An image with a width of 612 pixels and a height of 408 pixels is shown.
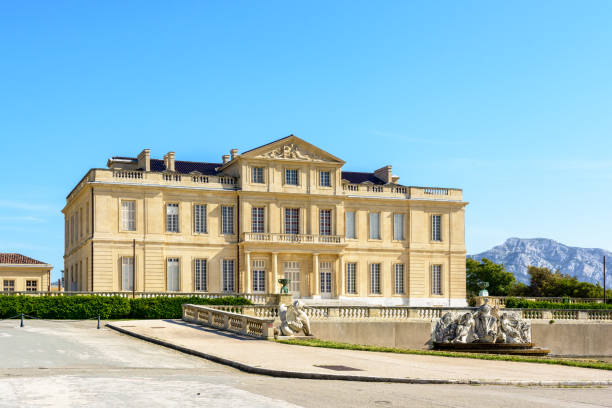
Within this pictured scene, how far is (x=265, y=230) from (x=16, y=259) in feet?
95.6

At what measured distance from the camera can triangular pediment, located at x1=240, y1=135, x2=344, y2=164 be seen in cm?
6128

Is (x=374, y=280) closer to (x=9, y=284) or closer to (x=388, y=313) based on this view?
(x=388, y=313)

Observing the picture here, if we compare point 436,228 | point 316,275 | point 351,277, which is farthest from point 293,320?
point 436,228

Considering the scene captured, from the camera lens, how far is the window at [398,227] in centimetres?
6581

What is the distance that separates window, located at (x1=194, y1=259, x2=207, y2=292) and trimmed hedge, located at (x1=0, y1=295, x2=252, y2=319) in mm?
13913

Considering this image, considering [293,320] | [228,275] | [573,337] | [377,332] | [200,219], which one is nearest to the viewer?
[293,320]

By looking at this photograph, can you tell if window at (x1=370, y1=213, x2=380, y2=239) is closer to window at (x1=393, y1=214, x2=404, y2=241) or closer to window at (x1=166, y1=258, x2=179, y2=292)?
window at (x1=393, y1=214, x2=404, y2=241)

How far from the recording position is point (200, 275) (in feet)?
198

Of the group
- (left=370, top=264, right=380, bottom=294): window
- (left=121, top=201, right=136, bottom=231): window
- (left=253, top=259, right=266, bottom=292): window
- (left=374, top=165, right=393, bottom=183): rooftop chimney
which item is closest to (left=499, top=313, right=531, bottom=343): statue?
(left=253, top=259, right=266, bottom=292): window

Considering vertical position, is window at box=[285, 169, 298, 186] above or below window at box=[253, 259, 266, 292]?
above

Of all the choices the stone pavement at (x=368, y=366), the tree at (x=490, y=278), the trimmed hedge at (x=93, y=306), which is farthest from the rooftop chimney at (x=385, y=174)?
the stone pavement at (x=368, y=366)

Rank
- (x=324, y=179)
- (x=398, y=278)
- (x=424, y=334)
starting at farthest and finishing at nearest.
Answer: (x=398, y=278) → (x=324, y=179) → (x=424, y=334)

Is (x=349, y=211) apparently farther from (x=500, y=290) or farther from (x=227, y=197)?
(x=500, y=290)

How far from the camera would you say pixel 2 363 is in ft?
64.7
